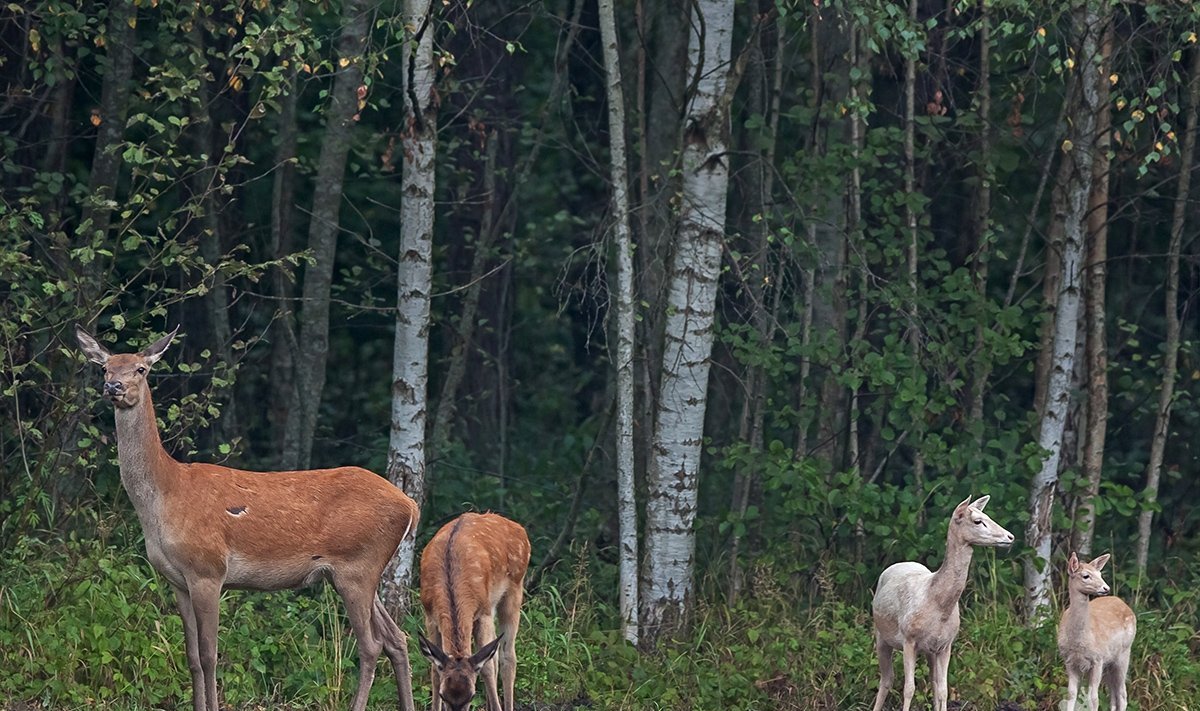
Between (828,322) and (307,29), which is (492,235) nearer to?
(828,322)

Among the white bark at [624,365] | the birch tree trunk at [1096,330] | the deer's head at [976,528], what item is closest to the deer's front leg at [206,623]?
the white bark at [624,365]

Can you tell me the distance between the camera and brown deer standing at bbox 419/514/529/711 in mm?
7609

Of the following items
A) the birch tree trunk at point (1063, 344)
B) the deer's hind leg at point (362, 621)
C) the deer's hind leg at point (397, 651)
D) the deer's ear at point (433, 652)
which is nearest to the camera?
the deer's ear at point (433, 652)

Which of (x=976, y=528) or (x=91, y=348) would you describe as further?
(x=976, y=528)

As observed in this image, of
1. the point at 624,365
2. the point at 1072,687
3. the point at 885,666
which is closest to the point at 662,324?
the point at 624,365

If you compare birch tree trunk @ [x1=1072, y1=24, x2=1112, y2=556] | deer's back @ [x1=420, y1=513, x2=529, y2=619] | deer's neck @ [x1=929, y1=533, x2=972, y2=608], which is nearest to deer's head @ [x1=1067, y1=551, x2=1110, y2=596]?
deer's neck @ [x1=929, y1=533, x2=972, y2=608]

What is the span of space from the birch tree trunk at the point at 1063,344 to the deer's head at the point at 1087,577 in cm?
183

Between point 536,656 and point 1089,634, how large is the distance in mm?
3154

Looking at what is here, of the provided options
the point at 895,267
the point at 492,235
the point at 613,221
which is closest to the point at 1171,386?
the point at 895,267

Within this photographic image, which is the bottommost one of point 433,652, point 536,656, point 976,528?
point 536,656

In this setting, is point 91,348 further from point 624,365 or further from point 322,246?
point 322,246

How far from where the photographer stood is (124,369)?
25.6ft

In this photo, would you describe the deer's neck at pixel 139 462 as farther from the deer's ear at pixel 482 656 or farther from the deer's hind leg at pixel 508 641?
the deer's hind leg at pixel 508 641

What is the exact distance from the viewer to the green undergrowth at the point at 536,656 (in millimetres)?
8922
